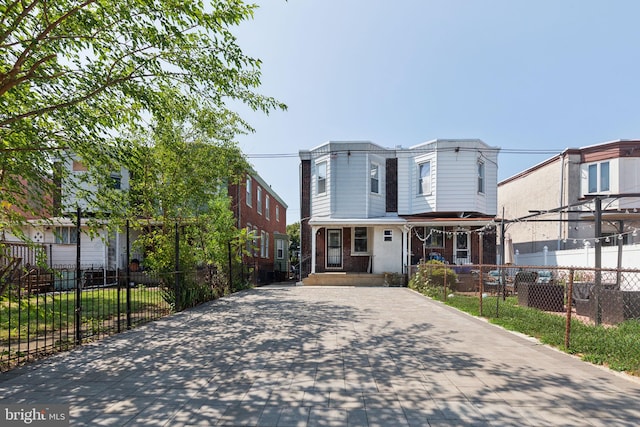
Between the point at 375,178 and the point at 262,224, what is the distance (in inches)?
357

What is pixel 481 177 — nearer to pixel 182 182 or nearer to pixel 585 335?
pixel 585 335

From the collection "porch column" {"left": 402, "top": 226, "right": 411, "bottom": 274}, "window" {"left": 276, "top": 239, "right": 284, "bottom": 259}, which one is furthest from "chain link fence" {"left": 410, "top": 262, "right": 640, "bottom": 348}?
"window" {"left": 276, "top": 239, "right": 284, "bottom": 259}

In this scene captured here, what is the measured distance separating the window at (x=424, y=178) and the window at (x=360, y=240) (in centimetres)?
362

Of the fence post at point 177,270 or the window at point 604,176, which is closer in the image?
the fence post at point 177,270

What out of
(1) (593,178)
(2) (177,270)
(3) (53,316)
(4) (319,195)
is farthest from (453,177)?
(3) (53,316)

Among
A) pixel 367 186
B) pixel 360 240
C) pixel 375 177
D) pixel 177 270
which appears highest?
pixel 375 177

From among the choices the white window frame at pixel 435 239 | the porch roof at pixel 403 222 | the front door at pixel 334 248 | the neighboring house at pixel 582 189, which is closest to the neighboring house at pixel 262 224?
the porch roof at pixel 403 222

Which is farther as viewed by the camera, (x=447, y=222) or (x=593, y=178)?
(x=593, y=178)

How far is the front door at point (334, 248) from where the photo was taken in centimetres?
1895

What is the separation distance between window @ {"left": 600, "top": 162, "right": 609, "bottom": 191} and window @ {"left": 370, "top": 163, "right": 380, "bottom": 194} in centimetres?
1106

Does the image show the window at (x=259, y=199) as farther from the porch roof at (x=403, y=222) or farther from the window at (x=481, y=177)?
the window at (x=481, y=177)

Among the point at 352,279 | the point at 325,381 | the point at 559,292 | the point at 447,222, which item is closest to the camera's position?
the point at 325,381

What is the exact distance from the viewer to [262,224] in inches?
973

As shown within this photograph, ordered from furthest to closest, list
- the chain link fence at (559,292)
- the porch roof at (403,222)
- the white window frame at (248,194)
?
1. the white window frame at (248,194)
2. the porch roof at (403,222)
3. the chain link fence at (559,292)
